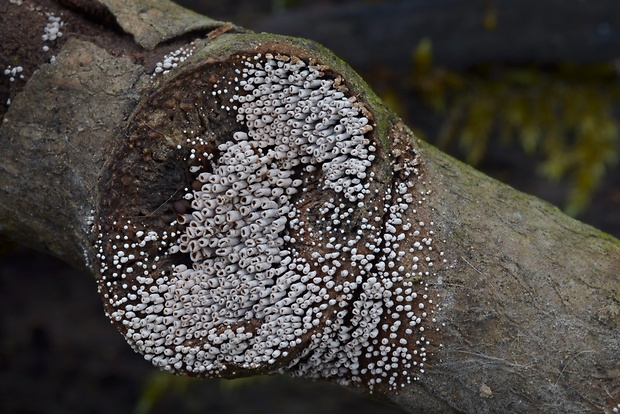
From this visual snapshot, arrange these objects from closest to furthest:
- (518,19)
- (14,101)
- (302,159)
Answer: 1. (302,159)
2. (14,101)
3. (518,19)

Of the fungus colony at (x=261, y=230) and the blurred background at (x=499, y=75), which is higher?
the blurred background at (x=499, y=75)

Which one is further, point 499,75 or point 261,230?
point 499,75

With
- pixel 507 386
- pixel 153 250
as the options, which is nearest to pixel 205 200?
pixel 153 250

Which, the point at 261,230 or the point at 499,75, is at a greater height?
the point at 499,75

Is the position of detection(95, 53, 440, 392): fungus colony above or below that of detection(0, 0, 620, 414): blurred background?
below

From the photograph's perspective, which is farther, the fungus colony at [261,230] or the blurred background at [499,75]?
the blurred background at [499,75]

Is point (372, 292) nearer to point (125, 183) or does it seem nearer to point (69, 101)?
point (125, 183)

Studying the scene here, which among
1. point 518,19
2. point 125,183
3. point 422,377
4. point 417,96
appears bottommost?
point 422,377

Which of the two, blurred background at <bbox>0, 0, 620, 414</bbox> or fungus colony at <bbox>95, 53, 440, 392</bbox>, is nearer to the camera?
fungus colony at <bbox>95, 53, 440, 392</bbox>
